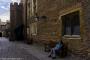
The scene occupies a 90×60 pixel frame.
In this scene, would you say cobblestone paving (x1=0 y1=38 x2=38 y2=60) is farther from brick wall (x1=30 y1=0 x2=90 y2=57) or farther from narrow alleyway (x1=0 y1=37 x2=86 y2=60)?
brick wall (x1=30 y1=0 x2=90 y2=57)

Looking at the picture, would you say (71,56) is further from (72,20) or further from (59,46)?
(72,20)

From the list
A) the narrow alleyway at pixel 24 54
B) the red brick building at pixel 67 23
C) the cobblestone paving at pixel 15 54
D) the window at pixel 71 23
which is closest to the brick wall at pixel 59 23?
the red brick building at pixel 67 23

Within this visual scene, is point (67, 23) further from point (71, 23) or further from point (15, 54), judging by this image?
point (15, 54)

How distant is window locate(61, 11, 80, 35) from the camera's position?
13.6 m

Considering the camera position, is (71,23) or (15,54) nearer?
(71,23)

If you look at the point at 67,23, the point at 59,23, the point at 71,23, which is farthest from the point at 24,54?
the point at 71,23

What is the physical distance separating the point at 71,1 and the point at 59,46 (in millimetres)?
2814

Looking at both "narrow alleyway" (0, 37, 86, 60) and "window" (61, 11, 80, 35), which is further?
"narrow alleyway" (0, 37, 86, 60)

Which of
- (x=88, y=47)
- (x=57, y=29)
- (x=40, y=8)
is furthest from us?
(x=40, y=8)

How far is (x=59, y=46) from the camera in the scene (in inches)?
567

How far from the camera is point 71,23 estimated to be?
14.6 m

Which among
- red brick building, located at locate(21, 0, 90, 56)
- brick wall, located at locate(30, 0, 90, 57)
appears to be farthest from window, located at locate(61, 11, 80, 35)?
brick wall, located at locate(30, 0, 90, 57)

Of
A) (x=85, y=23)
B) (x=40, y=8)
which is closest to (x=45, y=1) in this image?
(x=40, y=8)

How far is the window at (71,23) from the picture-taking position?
44.7 ft
